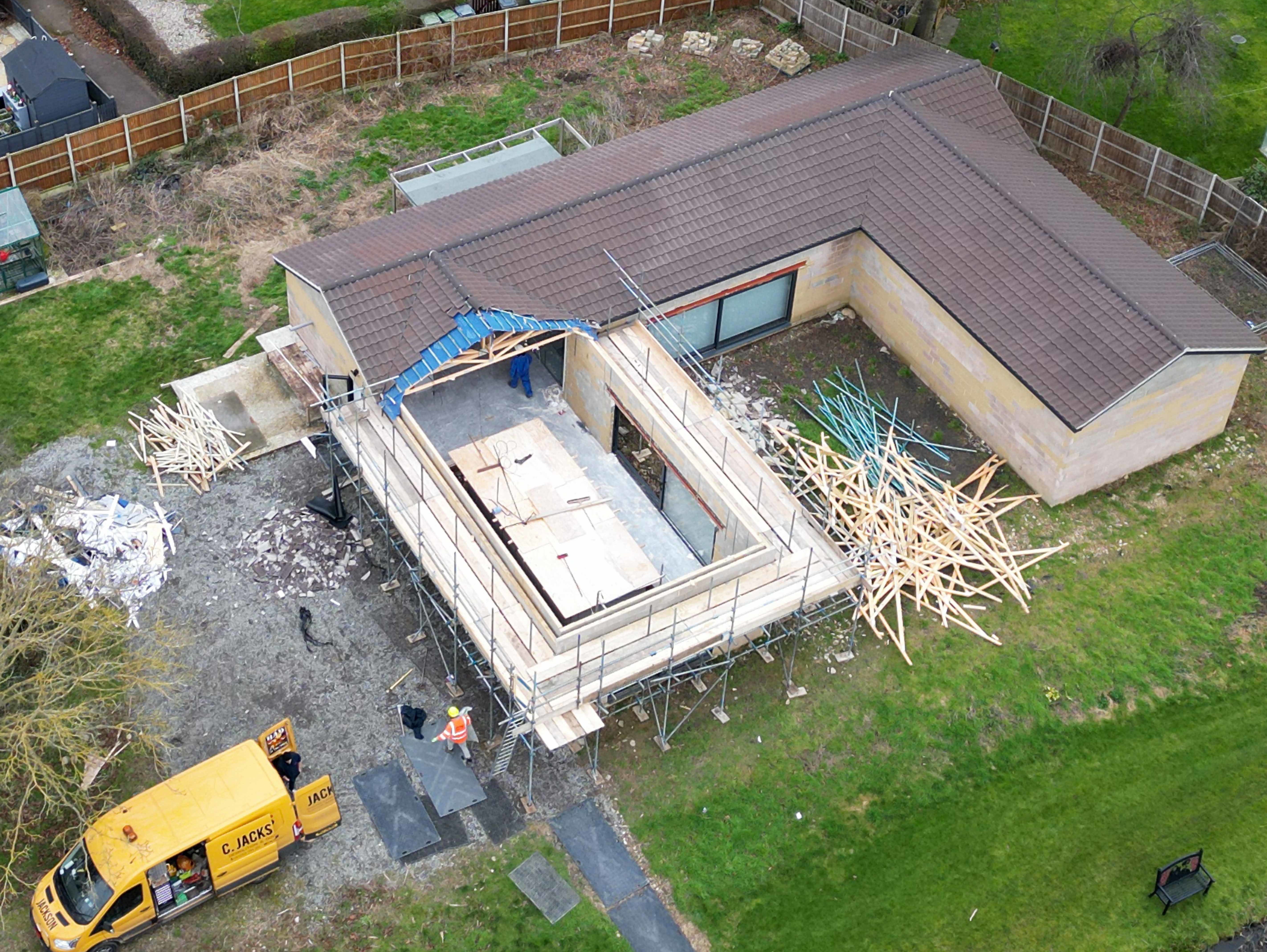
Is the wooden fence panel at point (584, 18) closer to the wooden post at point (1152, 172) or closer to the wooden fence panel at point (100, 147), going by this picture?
the wooden fence panel at point (100, 147)

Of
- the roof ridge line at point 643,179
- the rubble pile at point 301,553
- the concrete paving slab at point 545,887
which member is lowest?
the concrete paving slab at point 545,887

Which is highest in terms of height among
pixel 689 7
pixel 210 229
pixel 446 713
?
pixel 689 7

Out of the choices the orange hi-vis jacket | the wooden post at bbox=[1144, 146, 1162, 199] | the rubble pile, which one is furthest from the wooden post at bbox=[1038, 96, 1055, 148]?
the orange hi-vis jacket

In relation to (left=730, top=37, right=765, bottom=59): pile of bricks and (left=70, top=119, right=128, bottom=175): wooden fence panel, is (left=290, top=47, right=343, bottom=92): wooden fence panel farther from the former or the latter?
(left=730, top=37, right=765, bottom=59): pile of bricks

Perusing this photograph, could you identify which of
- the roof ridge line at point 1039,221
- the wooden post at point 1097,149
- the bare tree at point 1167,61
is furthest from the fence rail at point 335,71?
the wooden post at point 1097,149

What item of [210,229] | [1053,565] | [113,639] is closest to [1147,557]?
[1053,565]

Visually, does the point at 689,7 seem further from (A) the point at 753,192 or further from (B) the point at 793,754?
(B) the point at 793,754

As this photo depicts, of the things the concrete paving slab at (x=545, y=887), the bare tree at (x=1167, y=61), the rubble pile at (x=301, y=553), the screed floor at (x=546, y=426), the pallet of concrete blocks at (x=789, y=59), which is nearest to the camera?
the concrete paving slab at (x=545, y=887)

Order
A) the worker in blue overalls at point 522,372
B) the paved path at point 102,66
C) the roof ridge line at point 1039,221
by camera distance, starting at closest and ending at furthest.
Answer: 1. the roof ridge line at point 1039,221
2. the worker in blue overalls at point 522,372
3. the paved path at point 102,66
